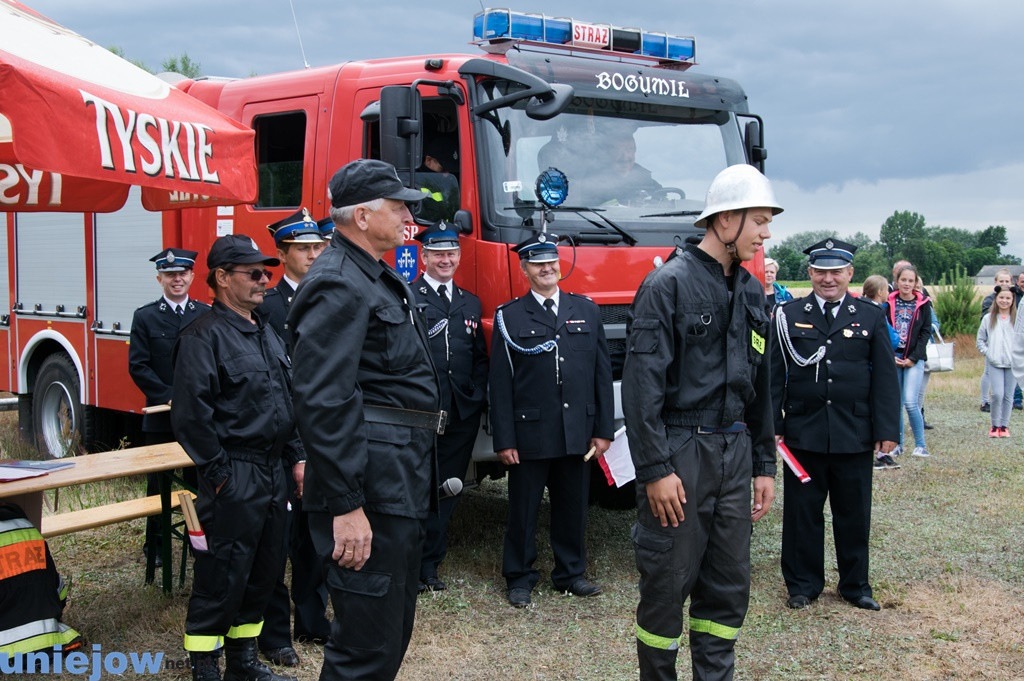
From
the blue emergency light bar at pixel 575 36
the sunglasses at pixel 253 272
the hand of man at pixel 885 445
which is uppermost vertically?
the blue emergency light bar at pixel 575 36

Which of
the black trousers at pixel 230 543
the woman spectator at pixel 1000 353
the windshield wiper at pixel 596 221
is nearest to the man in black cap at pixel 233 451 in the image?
the black trousers at pixel 230 543

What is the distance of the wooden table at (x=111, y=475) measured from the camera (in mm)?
4348

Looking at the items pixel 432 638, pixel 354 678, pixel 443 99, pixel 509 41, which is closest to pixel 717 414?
pixel 354 678

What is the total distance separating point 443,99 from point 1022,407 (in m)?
10.9

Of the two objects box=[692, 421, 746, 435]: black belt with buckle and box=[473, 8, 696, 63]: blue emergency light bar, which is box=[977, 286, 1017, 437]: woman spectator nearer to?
box=[473, 8, 696, 63]: blue emergency light bar

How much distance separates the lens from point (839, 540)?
548 cm

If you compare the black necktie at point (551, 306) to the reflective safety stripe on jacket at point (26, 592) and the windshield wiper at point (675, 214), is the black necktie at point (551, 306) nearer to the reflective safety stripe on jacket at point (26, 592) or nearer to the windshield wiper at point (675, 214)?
the windshield wiper at point (675, 214)

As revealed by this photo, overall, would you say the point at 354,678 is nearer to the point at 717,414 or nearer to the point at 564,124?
the point at 717,414

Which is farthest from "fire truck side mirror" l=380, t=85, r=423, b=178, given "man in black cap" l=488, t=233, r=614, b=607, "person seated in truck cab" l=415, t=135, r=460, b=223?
"man in black cap" l=488, t=233, r=614, b=607

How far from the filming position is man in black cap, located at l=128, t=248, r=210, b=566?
241 inches

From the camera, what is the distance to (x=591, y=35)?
6.51m

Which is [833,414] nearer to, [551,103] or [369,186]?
[551,103]

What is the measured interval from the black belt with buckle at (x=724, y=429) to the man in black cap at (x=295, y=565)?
1898mm

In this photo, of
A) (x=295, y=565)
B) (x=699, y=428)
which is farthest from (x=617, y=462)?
(x=699, y=428)
